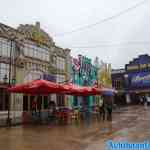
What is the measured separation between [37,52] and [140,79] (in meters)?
33.9

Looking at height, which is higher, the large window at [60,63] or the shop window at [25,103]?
the large window at [60,63]

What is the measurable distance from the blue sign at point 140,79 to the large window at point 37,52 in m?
31.6

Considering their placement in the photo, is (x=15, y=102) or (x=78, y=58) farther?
(x=78, y=58)

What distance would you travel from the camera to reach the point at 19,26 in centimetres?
2561

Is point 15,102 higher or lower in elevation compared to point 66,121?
higher

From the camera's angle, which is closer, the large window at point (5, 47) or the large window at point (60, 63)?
the large window at point (5, 47)

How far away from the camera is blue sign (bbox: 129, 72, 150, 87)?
54919mm

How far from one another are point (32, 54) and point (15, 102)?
489 centimetres

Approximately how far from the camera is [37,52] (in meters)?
26.4

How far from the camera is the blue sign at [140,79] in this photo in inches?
2162

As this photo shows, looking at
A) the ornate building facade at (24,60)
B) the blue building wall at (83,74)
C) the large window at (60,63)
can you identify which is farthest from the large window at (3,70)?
the blue building wall at (83,74)

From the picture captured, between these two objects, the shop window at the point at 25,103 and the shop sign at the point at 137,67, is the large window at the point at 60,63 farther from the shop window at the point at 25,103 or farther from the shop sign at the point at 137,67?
the shop sign at the point at 137,67

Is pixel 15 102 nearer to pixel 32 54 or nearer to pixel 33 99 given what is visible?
pixel 33 99

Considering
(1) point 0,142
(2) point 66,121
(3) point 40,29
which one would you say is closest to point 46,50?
(3) point 40,29
